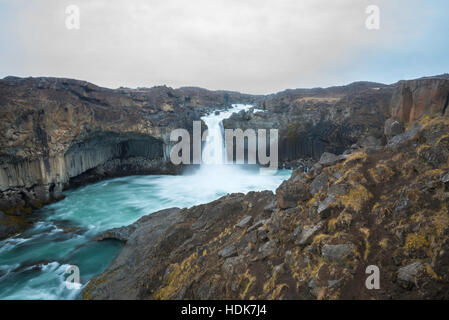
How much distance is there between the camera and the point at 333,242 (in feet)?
16.7

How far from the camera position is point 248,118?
39.7m

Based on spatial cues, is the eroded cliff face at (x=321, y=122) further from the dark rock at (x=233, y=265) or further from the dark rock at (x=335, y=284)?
the dark rock at (x=335, y=284)

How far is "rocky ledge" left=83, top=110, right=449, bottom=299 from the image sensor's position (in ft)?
14.2

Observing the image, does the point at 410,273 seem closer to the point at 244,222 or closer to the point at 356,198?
the point at 356,198

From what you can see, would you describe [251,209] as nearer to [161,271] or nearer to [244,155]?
[161,271]

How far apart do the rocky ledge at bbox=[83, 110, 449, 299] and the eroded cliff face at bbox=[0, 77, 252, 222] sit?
658 inches

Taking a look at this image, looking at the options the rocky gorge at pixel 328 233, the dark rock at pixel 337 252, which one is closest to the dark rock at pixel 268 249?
the rocky gorge at pixel 328 233

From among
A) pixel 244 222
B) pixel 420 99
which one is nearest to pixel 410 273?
pixel 244 222

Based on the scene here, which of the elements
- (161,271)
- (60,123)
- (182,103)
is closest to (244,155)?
(182,103)

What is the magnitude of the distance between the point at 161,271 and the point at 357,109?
34.5m

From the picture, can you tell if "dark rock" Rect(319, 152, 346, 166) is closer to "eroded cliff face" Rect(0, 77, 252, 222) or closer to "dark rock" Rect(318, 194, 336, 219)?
"dark rock" Rect(318, 194, 336, 219)

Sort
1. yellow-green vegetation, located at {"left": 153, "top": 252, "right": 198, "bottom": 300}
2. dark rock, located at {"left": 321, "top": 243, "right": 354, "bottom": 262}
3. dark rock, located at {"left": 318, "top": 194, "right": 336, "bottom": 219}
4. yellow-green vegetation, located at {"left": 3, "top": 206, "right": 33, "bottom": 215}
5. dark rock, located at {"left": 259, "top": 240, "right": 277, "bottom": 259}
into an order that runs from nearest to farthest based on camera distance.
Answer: dark rock, located at {"left": 321, "top": 243, "right": 354, "bottom": 262} → dark rock, located at {"left": 318, "top": 194, "right": 336, "bottom": 219} → dark rock, located at {"left": 259, "top": 240, "right": 277, "bottom": 259} → yellow-green vegetation, located at {"left": 153, "top": 252, "right": 198, "bottom": 300} → yellow-green vegetation, located at {"left": 3, "top": 206, "right": 33, "bottom": 215}

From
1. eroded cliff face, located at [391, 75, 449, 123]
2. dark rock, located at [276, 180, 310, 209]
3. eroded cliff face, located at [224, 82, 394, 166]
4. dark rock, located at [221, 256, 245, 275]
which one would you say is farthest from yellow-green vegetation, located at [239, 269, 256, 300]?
eroded cliff face, located at [224, 82, 394, 166]

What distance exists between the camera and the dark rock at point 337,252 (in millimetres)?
4797
